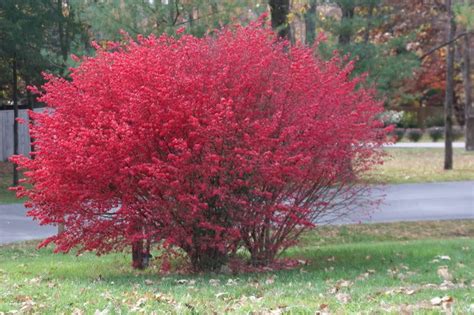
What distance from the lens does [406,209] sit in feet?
63.5

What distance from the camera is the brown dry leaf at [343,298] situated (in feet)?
23.5

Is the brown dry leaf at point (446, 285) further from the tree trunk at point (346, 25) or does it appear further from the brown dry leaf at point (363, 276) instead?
the tree trunk at point (346, 25)

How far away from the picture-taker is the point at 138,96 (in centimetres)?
1015

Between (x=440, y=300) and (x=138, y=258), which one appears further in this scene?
(x=138, y=258)

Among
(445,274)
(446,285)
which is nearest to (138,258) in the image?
(445,274)

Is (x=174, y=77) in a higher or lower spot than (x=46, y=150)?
higher

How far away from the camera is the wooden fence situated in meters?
31.6

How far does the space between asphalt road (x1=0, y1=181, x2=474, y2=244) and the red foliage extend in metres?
4.65

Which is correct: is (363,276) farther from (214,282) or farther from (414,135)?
(414,135)

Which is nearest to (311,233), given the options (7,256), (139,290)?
(7,256)

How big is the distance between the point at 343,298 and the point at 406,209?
12.3 meters

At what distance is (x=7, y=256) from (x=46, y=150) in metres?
4.34

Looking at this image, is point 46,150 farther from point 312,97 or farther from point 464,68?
point 464,68

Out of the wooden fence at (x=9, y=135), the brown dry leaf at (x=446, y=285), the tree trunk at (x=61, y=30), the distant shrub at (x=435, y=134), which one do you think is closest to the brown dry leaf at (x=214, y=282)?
the brown dry leaf at (x=446, y=285)
